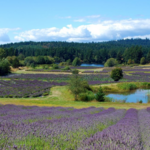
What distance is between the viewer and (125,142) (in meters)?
5.63

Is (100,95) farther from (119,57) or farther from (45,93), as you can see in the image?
(119,57)

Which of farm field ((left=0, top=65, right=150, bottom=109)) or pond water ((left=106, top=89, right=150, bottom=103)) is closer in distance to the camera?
farm field ((left=0, top=65, right=150, bottom=109))

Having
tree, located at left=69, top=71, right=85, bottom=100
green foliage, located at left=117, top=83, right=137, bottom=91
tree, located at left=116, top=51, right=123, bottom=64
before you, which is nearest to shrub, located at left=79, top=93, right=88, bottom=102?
tree, located at left=69, top=71, right=85, bottom=100

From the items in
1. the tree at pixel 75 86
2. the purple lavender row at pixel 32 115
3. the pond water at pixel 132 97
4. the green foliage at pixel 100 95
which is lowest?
the pond water at pixel 132 97

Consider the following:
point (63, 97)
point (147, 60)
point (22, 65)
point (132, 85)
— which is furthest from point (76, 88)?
point (147, 60)

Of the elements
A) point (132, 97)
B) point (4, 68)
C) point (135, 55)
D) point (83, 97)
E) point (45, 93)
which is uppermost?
point (135, 55)

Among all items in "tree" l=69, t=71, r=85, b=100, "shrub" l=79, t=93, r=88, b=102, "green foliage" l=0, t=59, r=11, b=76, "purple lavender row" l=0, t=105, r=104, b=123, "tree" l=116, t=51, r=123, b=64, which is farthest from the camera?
"tree" l=116, t=51, r=123, b=64

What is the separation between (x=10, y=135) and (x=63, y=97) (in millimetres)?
41010

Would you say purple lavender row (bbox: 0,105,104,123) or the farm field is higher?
purple lavender row (bbox: 0,105,104,123)

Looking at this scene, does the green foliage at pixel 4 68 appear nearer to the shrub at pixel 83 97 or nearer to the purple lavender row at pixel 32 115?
the shrub at pixel 83 97

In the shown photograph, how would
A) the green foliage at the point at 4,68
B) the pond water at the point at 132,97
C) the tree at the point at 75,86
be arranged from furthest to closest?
the green foliage at the point at 4,68 < the pond water at the point at 132,97 < the tree at the point at 75,86

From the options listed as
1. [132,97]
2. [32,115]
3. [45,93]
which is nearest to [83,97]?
[45,93]

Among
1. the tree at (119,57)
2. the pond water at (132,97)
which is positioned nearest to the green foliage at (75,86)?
the pond water at (132,97)

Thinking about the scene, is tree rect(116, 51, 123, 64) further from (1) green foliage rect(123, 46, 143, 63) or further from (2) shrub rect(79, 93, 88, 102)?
(2) shrub rect(79, 93, 88, 102)
